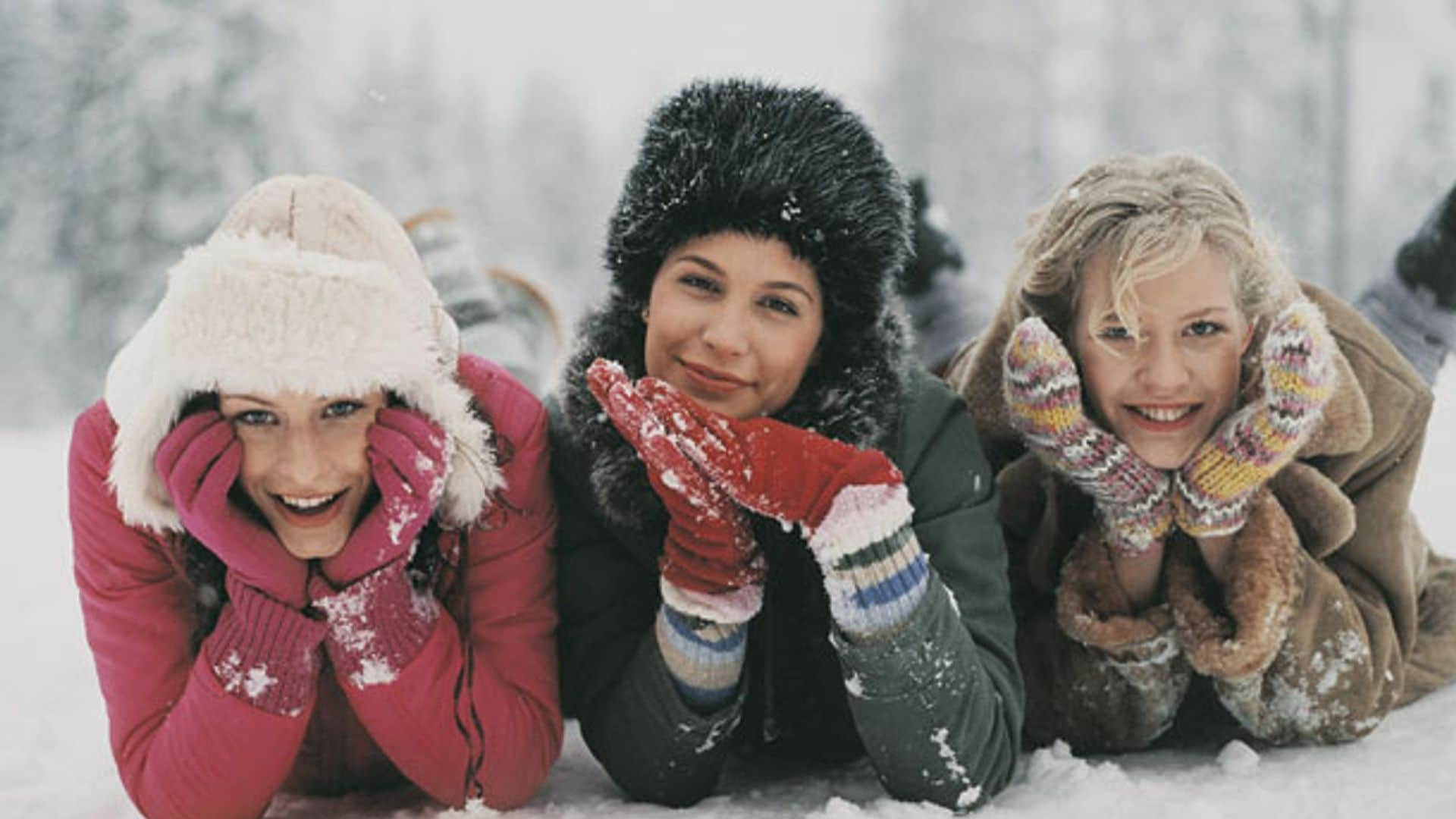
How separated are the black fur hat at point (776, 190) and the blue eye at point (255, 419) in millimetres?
984

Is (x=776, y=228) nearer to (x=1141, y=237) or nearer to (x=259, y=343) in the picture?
(x=1141, y=237)

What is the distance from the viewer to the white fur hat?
85.5 inches

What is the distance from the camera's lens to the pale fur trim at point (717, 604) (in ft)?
7.77

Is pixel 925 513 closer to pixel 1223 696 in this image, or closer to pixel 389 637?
pixel 1223 696

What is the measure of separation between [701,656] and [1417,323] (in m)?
3.90

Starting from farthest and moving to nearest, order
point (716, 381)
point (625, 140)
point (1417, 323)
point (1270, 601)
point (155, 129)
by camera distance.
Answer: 1. point (625, 140)
2. point (155, 129)
3. point (1417, 323)
4. point (1270, 601)
5. point (716, 381)

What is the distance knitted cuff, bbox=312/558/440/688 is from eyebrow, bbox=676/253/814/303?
96 cm

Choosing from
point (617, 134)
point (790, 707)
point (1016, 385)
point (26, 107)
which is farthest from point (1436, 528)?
point (617, 134)

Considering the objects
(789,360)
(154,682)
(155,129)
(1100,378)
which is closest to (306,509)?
(154,682)

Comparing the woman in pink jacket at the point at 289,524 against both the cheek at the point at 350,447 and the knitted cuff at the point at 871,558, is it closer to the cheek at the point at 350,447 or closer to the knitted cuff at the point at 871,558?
the cheek at the point at 350,447

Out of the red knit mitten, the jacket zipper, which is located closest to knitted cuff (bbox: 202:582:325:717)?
the red knit mitten

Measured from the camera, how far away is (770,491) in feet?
7.38

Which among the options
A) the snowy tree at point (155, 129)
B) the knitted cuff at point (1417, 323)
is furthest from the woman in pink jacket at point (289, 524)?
the snowy tree at point (155, 129)

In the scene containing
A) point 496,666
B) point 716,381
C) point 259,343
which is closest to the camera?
point 259,343
